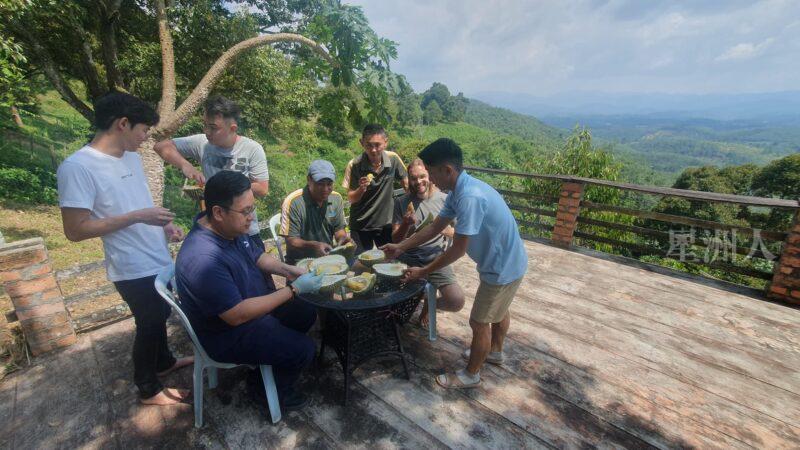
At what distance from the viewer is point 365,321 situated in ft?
7.29

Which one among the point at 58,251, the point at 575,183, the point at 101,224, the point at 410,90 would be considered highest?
the point at 410,90

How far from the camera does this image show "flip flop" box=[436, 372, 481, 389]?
7.63 feet

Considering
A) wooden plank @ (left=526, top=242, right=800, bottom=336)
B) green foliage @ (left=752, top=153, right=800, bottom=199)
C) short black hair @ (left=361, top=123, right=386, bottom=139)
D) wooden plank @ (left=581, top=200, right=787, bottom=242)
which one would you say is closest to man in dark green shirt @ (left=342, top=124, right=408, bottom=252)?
short black hair @ (left=361, top=123, right=386, bottom=139)

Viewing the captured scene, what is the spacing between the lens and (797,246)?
3473mm

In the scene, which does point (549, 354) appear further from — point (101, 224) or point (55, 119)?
point (55, 119)

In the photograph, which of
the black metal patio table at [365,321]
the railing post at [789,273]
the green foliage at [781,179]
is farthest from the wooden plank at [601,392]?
the green foliage at [781,179]

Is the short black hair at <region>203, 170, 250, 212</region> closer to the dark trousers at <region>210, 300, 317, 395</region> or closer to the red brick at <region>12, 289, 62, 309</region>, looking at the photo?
the dark trousers at <region>210, 300, 317, 395</region>

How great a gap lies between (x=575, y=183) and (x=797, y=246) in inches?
87.7

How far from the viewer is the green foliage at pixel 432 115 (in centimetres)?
5799

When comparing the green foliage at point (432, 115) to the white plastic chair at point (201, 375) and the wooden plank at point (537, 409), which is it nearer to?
the wooden plank at point (537, 409)

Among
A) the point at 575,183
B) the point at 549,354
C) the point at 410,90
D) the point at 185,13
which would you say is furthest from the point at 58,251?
the point at 575,183

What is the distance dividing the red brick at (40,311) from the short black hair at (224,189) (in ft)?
6.17

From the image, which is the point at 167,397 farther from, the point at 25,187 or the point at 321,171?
the point at 25,187

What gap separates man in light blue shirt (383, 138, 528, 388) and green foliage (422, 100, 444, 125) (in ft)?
189
